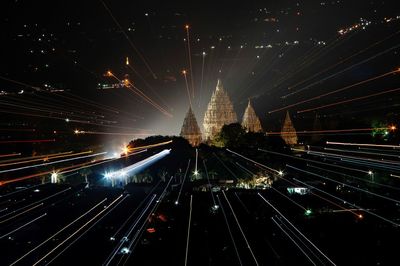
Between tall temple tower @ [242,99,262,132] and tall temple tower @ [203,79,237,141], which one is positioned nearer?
tall temple tower @ [203,79,237,141]

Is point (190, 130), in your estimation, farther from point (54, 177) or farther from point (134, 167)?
point (54, 177)

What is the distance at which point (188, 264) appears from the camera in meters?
8.83

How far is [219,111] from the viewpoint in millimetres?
36625

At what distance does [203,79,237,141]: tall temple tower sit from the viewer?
36281 mm

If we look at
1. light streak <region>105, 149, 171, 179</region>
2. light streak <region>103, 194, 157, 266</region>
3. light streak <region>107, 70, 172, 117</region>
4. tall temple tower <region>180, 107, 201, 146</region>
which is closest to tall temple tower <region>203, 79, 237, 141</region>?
tall temple tower <region>180, 107, 201, 146</region>

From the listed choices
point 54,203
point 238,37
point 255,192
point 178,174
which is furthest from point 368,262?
point 238,37

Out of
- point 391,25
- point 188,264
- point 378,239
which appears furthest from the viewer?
point 391,25

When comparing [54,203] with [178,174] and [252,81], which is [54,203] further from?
[252,81]

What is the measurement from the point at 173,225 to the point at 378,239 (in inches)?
220

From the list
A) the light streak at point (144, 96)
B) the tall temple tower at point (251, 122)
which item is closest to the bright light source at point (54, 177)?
the tall temple tower at point (251, 122)

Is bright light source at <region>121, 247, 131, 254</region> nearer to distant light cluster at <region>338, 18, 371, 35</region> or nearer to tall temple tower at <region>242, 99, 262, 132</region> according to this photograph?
tall temple tower at <region>242, 99, 262, 132</region>

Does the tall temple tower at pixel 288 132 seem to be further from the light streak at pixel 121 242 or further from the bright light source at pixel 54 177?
the light streak at pixel 121 242

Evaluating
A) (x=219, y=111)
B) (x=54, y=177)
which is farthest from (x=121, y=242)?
(x=219, y=111)

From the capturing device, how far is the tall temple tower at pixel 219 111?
36.3 meters
